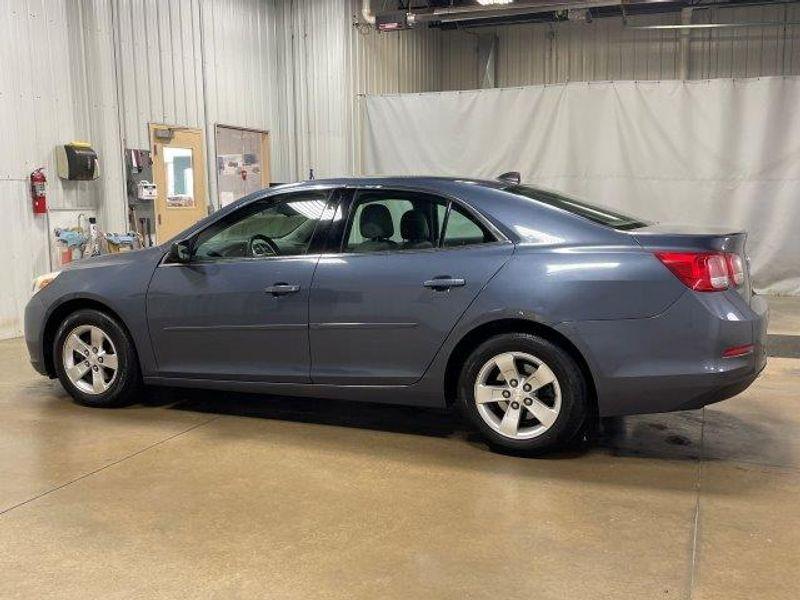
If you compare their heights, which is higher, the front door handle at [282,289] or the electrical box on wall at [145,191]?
the electrical box on wall at [145,191]

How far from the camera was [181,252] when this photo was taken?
4.46 m

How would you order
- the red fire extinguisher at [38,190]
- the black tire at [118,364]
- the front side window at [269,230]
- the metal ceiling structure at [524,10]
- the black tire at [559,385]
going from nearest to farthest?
1. the black tire at [559,385]
2. the front side window at [269,230]
3. the black tire at [118,364]
4. the red fire extinguisher at [38,190]
5. the metal ceiling structure at [524,10]

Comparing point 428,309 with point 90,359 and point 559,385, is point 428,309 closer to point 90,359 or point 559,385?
point 559,385

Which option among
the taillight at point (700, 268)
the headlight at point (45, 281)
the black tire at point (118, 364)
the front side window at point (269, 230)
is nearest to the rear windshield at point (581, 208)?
the taillight at point (700, 268)

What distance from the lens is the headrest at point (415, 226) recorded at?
13.3 feet

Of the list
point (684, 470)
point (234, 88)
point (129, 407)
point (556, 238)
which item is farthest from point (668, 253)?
point (234, 88)

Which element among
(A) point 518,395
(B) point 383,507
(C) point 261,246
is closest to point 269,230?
(C) point 261,246

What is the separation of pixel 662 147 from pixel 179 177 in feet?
19.2

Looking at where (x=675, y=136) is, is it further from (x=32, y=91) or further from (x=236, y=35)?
(x=32, y=91)

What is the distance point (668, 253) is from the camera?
3.47 m

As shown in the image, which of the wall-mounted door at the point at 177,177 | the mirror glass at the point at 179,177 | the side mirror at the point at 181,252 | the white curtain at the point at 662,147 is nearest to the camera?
the side mirror at the point at 181,252

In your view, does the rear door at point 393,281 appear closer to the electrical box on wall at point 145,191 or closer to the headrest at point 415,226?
the headrest at point 415,226

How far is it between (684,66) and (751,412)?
975 centimetres

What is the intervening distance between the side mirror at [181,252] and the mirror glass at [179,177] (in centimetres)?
506
